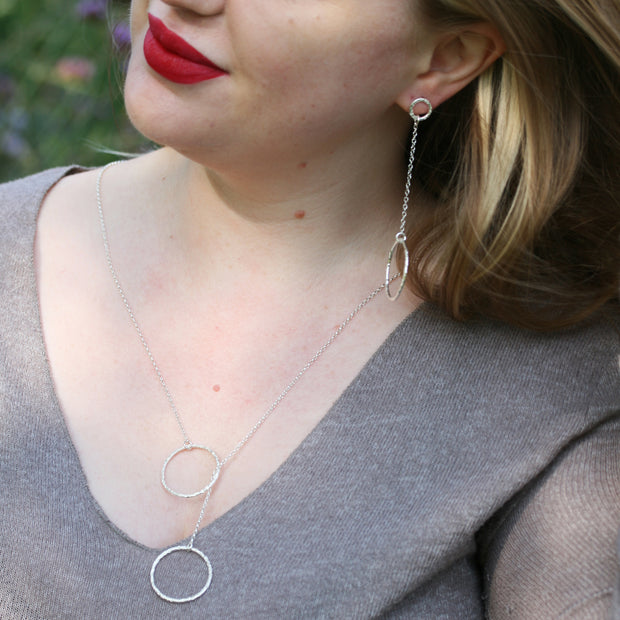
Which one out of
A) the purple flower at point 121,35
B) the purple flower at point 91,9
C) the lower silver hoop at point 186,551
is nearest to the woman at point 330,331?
the lower silver hoop at point 186,551

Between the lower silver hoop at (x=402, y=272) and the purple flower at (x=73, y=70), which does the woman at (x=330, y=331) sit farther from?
the purple flower at (x=73, y=70)

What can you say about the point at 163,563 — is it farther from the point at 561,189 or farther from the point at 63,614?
the point at 561,189

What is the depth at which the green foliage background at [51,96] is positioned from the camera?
3105mm

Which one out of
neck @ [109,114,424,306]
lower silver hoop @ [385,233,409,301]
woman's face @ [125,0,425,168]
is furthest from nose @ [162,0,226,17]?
lower silver hoop @ [385,233,409,301]

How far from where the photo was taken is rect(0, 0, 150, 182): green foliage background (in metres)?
3.11

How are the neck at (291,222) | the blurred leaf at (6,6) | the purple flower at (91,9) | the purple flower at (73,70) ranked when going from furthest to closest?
the blurred leaf at (6,6) → the purple flower at (73,70) → the purple flower at (91,9) → the neck at (291,222)

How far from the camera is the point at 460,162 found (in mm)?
1543

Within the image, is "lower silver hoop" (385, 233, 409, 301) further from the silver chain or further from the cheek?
the cheek

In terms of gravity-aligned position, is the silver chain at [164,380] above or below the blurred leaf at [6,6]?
above

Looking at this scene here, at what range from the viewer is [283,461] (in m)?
1.40

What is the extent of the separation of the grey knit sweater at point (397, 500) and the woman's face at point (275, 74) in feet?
1.22

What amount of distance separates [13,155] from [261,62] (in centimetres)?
209

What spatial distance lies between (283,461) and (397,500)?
187 mm

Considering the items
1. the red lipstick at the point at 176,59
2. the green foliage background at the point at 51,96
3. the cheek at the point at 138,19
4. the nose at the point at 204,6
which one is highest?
the nose at the point at 204,6
